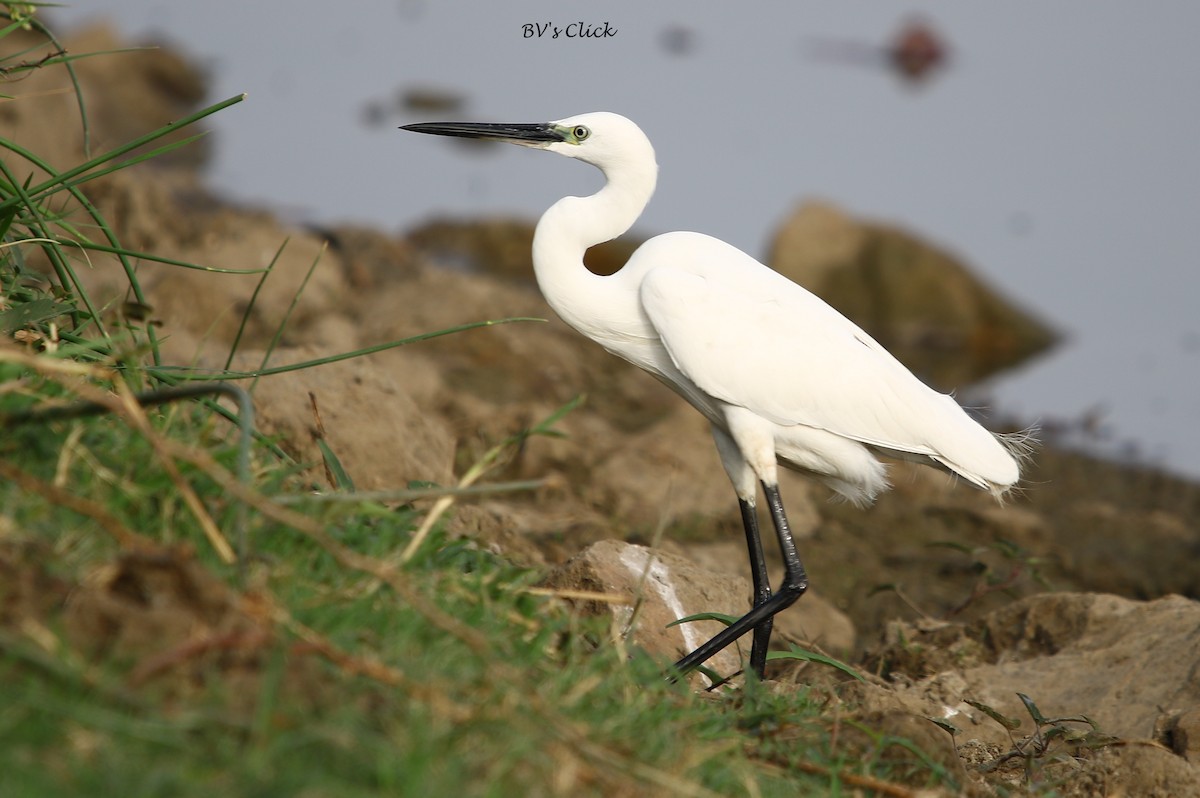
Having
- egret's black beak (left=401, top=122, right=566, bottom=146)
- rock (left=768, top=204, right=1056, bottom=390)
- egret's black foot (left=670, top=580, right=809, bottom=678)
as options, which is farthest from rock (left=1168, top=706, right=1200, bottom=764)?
rock (left=768, top=204, right=1056, bottom=390)

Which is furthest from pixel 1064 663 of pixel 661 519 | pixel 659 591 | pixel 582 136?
pixel 582 136

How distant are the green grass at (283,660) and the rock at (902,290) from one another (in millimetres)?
10758

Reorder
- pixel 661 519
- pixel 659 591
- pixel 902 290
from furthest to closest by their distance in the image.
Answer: pixel 902 290, pixel 659 591, pixel 661 519

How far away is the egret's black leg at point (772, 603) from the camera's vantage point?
3994 mm

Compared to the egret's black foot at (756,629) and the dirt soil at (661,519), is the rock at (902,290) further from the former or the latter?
the egret's black foot at (756,629)

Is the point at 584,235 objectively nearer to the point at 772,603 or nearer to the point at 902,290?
the point at 772,603

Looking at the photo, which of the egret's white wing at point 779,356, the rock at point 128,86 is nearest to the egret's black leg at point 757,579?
the egret's white wing at point 779,356

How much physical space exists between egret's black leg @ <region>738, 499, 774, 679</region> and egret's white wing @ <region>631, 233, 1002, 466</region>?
411 mm

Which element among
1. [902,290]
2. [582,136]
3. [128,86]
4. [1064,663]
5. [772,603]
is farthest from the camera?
[128,86]

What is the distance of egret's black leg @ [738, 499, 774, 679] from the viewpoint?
14.0 ft

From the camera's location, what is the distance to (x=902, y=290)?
45.4ft

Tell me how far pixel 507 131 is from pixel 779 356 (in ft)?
4.23

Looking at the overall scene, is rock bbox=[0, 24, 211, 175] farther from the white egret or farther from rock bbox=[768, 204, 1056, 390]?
the white egret

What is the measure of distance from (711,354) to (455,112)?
625 inches
